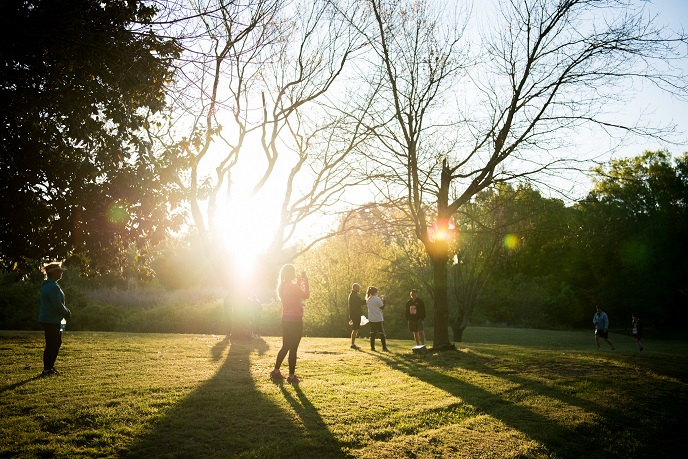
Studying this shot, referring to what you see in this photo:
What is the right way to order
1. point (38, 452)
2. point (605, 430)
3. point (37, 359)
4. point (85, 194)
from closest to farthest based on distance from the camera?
point (38, 452) < point (605, 430) < point (85, 194) < point (37, 359)

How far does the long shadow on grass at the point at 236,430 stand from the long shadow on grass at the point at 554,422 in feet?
9.77

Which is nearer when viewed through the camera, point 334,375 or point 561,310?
point 334,375

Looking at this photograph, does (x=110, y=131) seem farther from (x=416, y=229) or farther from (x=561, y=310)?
(x=561, y=310)

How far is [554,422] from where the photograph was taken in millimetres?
7348

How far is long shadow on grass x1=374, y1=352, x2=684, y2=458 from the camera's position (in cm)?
640

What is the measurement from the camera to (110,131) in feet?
27.4

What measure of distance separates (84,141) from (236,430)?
17.0ft

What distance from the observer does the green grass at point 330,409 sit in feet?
18.1

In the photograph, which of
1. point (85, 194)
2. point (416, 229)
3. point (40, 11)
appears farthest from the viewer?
point (416, 229)

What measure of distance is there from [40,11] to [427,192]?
1153 centimetres

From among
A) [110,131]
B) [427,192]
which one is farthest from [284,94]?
[110,131]

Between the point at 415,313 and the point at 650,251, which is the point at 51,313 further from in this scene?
the point at 650,251

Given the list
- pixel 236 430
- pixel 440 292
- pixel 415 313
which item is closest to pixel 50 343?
pixel 236 430

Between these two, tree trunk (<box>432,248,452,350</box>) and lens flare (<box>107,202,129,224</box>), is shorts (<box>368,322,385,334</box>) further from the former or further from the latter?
lens flare (<box>107,202,129,224</box>)
